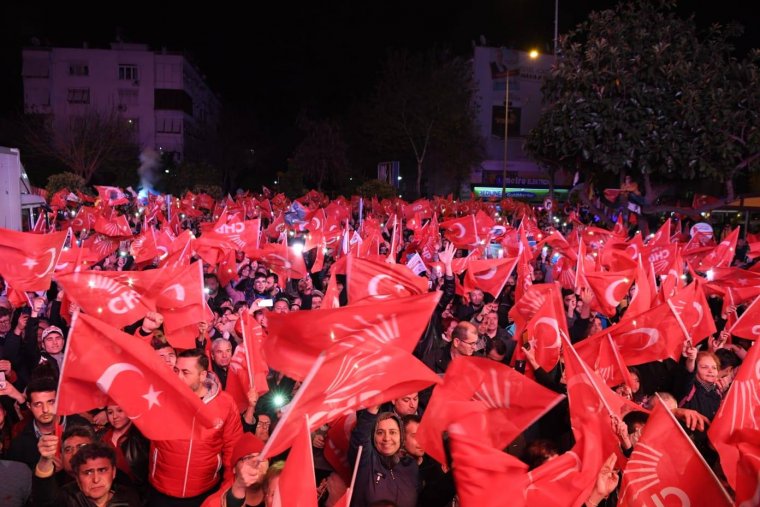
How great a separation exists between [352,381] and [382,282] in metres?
2.91

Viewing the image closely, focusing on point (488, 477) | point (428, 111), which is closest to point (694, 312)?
point (488, 477)

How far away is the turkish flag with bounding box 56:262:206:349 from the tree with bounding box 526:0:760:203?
47.1ft

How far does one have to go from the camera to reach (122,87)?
6519 cm

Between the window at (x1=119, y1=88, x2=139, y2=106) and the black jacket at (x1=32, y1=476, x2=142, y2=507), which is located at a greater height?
the window at (x1=119, y1=88, x2=139, y2=106)

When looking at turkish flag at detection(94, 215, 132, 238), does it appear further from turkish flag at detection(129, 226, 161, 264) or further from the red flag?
the red flag

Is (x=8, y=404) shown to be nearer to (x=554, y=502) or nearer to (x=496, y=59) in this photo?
(x=554, y=502)

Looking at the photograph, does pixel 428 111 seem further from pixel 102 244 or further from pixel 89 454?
pixel 89 454

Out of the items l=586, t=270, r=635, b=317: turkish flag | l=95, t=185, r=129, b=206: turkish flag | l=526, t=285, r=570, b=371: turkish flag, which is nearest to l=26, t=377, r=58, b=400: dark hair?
l=526, t=285, r=570, b=371: turkish flag

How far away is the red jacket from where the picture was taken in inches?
180

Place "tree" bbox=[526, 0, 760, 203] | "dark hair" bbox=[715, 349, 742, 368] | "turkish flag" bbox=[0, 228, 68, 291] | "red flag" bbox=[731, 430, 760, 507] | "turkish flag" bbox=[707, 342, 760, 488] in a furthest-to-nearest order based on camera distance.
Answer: "tree" bbox=[526, 0, 760, 203] → "turkish flag" bbox=[0, 228, 68, 291] → "dark hair" bbox=[715, 349, 742, 368] → "turkish flag" bbox=[707, 342, 760, 488] → "red flag" bbox=[731, 430, 760, 507]

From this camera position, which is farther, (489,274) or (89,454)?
(489,274)

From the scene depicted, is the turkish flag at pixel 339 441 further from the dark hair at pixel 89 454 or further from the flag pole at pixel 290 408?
the dark hair at pixel 89 454

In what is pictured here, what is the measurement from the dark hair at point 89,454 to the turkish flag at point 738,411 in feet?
11.3

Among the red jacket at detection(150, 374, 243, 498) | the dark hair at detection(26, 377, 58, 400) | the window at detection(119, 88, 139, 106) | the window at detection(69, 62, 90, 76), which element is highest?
the window at detection(69, 62, 90, 76)
